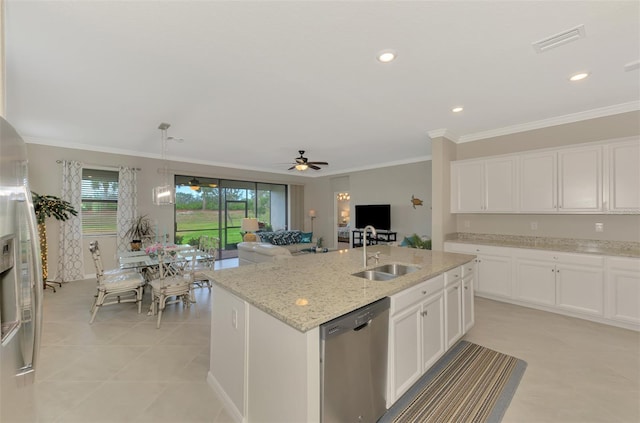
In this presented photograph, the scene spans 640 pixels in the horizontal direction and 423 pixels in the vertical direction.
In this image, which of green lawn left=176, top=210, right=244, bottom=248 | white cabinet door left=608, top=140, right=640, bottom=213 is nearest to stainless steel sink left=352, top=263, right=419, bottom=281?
white cabinet door left=608, top=140, right=640, bottom=213

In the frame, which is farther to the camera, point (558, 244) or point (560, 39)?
point (558, 244)

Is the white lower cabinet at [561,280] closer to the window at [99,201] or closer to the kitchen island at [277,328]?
the kitchen island at [277,328]

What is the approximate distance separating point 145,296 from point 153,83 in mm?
3393

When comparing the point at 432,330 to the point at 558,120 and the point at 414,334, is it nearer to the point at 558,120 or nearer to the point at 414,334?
the point at 414,334

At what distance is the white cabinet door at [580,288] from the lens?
3.30 meters

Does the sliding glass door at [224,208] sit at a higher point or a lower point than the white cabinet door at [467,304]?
higher

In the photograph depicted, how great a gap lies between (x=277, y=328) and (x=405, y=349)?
Result: 1021 mm

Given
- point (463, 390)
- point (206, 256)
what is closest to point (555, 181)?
Answer: point (463, 390)

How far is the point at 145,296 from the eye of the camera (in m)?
4.41

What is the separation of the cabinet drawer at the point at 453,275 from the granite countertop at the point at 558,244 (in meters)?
1.92

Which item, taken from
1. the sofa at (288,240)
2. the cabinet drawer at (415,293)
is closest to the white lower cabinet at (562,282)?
the cabinet drawer at (415,293)

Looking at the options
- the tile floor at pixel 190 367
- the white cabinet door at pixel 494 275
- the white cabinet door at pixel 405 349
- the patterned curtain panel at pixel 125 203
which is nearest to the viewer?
the white cabinet door at pixel 405 349

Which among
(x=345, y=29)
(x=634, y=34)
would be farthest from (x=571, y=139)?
(x=345, y=29)

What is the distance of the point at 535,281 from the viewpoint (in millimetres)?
3748
